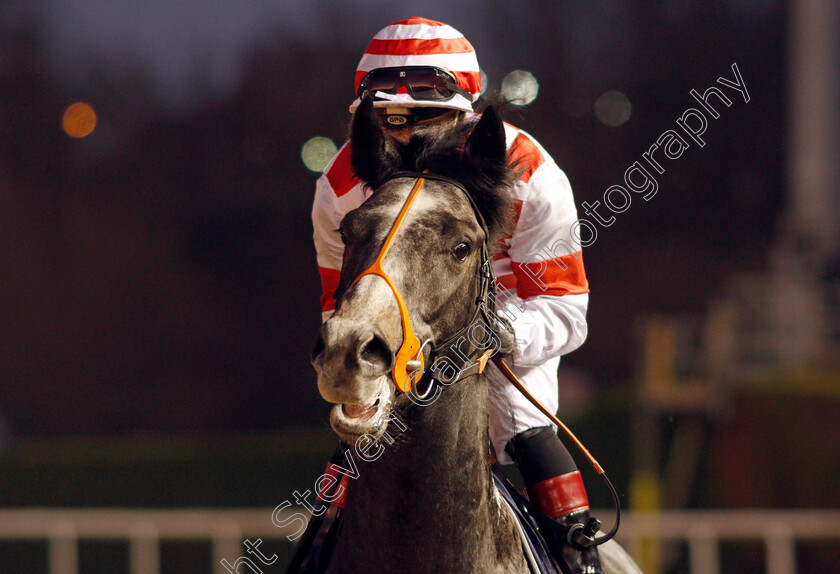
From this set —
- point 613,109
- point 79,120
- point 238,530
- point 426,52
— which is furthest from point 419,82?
point 79,120

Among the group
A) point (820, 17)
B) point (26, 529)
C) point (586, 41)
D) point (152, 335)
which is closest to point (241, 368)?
point (152, 335)

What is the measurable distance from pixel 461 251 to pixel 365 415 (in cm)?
48

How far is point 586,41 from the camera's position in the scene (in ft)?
56.6

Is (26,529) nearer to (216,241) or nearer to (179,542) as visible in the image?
(179,542)

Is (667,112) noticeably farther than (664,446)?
Yes

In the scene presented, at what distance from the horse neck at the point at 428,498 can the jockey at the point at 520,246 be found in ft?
0.98

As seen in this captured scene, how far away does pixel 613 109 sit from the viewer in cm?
1574

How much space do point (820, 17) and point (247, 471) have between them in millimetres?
11008

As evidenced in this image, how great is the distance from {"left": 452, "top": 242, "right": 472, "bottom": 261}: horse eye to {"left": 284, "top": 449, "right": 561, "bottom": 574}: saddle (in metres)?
0.74

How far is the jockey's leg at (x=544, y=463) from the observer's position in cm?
289

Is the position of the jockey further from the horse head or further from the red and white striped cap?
the horse head

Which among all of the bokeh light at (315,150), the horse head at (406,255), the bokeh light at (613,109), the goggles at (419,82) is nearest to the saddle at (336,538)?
the horse head at (406,255)

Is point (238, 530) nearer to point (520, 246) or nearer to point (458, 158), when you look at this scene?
point (520, 246)

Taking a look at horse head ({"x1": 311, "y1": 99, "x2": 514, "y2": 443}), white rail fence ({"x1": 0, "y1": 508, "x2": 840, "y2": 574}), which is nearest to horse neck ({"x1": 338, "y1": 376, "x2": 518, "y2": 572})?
horse head ({"x1": 311, "y1": 99, "x2": 514, "y2": 443})
